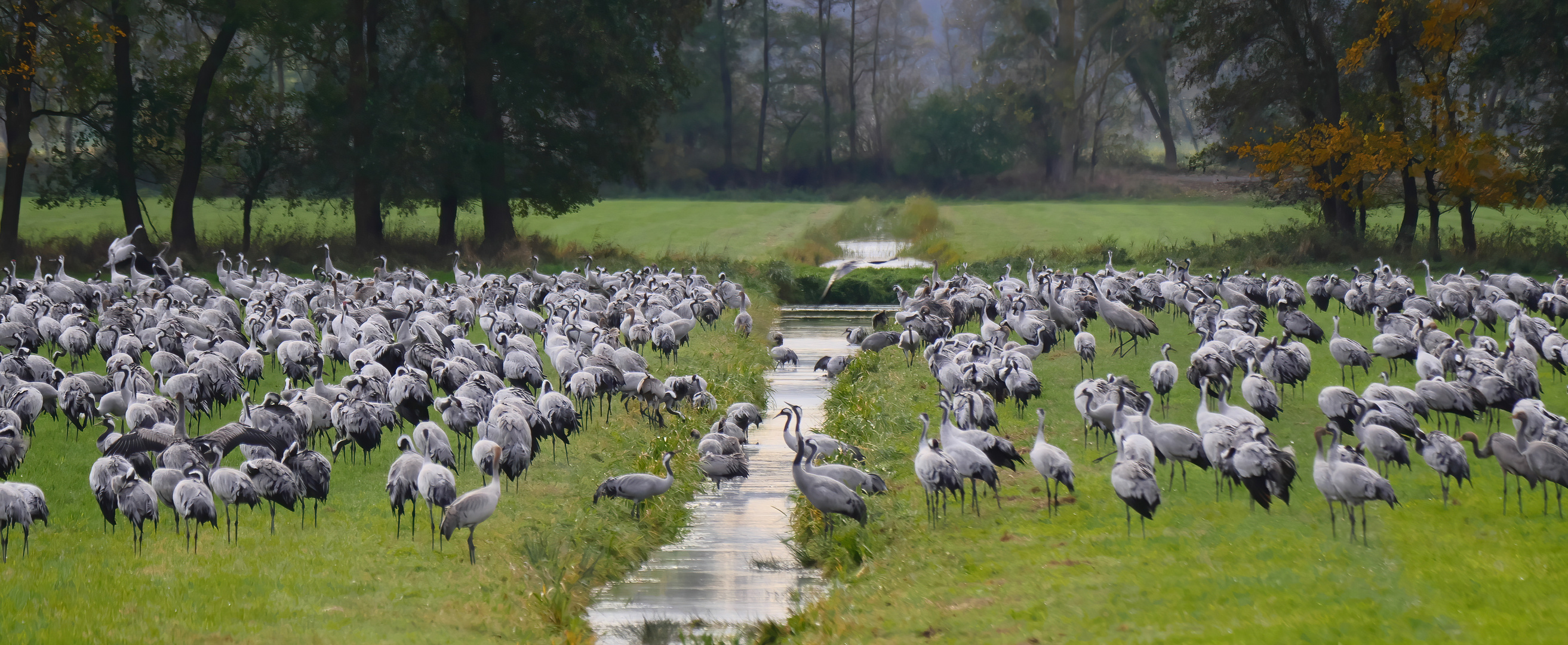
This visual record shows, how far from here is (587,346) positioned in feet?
68.3

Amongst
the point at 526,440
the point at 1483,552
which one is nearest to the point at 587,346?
the point at 526,440

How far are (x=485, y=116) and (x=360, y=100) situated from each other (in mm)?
4535

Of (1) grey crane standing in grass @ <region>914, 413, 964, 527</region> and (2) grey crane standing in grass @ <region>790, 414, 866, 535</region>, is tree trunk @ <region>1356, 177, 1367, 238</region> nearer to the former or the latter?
(1) grey crane standing in grass @ <region>914, 413, 964, 527</region>

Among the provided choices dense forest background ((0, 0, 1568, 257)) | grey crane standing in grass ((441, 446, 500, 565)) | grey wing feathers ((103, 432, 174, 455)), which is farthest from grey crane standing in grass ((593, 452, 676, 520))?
dense forest background ((0, 0, 1568, 257))

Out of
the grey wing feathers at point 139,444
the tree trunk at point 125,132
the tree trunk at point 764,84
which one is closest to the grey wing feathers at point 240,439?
the grey wing feathers at point 139,444

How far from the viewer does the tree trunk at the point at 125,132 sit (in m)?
40.2

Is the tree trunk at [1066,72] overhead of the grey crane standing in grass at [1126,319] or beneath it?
overhead

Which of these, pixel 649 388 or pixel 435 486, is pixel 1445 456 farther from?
pixel 649 388

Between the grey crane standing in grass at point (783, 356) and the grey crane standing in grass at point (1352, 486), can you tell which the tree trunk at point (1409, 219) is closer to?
the grey crane standing in grass at point (783, 356)

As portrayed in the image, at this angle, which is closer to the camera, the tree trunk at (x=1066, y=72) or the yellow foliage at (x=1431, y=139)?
the yellow foliage at (x=1431, y=139)

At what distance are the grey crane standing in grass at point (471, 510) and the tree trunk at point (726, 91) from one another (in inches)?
3206

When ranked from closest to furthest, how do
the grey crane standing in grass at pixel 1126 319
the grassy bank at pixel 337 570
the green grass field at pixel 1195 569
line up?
1. the green grass field at pixel 1195 569
2. the grassy bank at pixel 337 570
3. the grey crane standing in grass at pixel 1126 319

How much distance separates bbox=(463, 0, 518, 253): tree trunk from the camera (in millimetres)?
44469

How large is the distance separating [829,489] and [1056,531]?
241 centimetres
